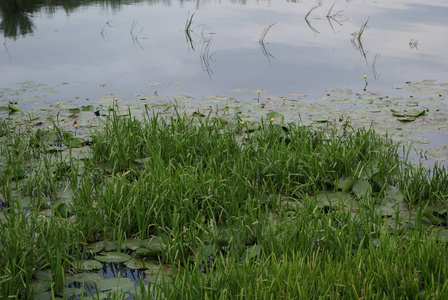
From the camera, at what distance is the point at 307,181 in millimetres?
3619

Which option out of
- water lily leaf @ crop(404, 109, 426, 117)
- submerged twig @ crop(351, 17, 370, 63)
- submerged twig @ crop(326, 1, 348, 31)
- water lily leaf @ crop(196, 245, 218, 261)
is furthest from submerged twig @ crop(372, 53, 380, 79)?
water lily leaf @ crop(196, 245, 218, 261)

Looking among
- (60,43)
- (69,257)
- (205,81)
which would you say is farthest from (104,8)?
(69,257)

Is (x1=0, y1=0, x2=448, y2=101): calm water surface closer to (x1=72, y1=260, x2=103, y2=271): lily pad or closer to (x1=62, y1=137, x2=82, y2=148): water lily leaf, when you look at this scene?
(x1=62, y1=137, x2=82, y2=148): water lily leaf

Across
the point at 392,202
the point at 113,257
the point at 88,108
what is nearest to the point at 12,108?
the point at 88,108

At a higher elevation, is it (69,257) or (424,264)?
(424,264)

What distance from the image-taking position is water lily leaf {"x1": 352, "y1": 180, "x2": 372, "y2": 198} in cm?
341

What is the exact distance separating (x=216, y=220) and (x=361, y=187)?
3.16 feet

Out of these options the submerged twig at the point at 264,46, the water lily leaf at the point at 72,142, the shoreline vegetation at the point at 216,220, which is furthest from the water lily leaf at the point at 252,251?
the submerged twig at the point at 264,46

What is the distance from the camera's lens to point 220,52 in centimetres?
877

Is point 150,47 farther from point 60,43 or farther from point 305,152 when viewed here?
point 305,152

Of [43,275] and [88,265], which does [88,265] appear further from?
[43,275]

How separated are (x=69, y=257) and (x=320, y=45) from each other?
7726 mm

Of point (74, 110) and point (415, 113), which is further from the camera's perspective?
point (415, 113)

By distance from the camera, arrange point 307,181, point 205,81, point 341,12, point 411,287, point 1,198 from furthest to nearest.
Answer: point 341,12, point 205,81, point 307,181, point 1,198, point 411,287
